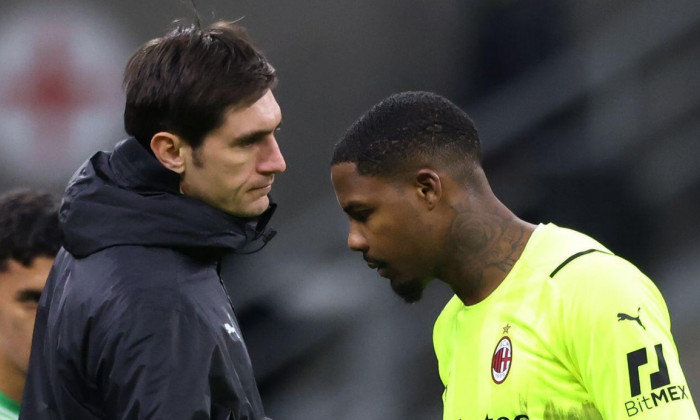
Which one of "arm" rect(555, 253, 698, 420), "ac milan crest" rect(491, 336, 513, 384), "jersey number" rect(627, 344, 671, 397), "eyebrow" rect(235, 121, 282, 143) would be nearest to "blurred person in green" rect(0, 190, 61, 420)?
"eyebrow" rect(235, 121, 282, 143)

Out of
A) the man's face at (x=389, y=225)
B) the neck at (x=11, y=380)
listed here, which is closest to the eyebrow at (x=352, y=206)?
the man's face at (x=389, y=225)

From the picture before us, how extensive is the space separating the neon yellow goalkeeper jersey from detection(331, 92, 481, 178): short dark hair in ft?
0.80

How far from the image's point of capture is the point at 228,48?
217 centimetres

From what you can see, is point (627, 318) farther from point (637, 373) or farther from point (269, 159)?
point (269, 159)

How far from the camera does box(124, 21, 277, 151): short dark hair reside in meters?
2.11

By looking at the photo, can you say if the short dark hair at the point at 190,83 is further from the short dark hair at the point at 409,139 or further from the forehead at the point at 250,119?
the short dark hair at the point at 409,139

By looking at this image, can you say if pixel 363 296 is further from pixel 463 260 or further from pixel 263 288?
pixel 463 260

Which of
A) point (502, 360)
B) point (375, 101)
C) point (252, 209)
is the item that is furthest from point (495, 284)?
point (375, 101)

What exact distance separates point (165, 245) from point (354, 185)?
501 mm

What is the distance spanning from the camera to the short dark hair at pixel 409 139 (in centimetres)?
241

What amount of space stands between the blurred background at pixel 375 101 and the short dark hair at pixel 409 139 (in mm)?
2226

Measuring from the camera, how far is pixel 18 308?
2.87 m

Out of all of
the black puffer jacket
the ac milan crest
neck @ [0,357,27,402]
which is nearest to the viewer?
the black puffer jacket

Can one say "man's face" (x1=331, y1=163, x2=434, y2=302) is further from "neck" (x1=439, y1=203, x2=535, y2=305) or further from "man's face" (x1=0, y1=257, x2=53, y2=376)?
"man's face" (x1=0, y1=257, x2=53, y2=376)
